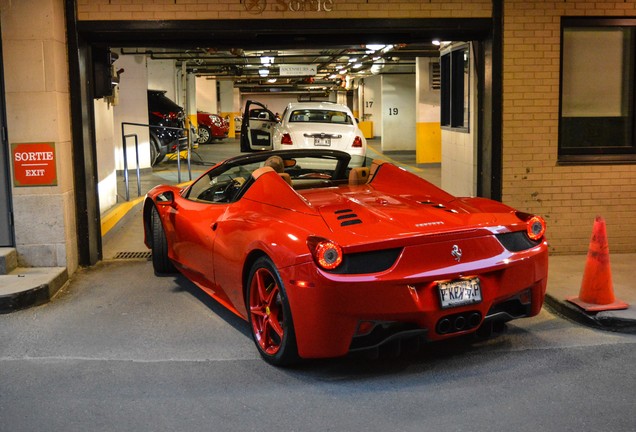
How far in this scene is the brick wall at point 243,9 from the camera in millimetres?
7770

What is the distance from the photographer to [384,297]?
14.5 feet

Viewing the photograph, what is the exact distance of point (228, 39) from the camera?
324 inches

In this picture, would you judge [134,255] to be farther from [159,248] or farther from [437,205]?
[437,205]

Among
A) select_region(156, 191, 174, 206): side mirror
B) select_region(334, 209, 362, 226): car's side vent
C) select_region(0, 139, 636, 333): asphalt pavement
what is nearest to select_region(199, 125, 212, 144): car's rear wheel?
select_region(0, 139, 636, 333): asphalt pavement

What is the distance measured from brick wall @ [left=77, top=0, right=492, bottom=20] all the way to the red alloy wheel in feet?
12.1

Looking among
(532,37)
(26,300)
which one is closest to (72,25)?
(26,300)

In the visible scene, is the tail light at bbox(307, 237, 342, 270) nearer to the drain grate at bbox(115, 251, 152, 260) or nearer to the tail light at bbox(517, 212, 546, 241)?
the tail light at bbox(517, 212, 546, 241)

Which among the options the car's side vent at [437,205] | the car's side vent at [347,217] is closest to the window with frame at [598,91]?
the car's side vent at [437,205]

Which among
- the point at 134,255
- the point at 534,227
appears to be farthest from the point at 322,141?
the point at 534,227

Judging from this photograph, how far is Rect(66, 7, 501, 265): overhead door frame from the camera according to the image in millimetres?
7805

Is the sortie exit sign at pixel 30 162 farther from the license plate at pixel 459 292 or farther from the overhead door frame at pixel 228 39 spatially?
the license plate at pixel 459 292

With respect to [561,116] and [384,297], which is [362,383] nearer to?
[384,297]

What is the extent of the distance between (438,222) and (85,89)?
15.3 ft

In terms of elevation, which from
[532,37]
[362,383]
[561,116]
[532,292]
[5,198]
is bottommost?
[362,383]
